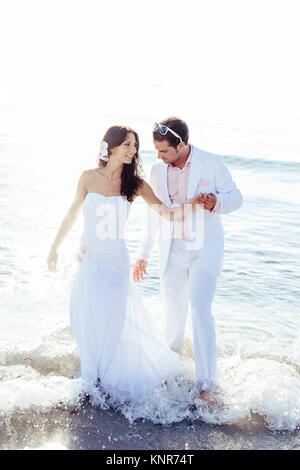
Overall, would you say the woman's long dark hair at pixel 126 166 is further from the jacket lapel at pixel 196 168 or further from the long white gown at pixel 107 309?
the jacket lapel at pixel 196 168

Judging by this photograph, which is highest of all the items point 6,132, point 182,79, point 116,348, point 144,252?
point 182,79

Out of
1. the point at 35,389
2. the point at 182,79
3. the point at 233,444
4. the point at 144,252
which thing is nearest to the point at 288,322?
the point at 144,252

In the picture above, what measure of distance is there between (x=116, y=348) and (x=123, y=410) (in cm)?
52

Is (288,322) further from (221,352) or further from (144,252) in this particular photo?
(144,252)

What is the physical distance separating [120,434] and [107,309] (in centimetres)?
101

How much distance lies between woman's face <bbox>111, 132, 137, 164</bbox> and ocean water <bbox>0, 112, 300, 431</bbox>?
0.95 meters

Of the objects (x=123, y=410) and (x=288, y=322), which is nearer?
(x=123, y=410)

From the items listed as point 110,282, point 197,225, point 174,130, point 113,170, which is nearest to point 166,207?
point 197,225

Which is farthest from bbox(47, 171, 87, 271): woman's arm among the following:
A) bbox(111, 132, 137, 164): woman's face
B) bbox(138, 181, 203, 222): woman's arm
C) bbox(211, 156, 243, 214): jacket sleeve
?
bbox(211, 156, 243, 214): jacket sleeve

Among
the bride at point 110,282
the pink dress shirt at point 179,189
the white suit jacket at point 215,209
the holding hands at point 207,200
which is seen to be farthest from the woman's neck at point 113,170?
the holding hands at point 207,200

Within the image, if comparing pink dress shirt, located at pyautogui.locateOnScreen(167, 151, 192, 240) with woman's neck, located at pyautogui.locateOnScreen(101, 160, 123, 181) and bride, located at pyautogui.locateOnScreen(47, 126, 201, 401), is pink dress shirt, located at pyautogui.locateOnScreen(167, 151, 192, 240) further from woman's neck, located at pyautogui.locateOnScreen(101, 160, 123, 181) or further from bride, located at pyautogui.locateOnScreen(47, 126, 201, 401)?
woman's neck, located at pyautogui.locateOnScreen(101, 160, 123, 181)

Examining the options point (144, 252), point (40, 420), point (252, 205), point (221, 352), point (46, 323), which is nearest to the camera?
point (40, 420)

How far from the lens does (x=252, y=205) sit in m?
13.4

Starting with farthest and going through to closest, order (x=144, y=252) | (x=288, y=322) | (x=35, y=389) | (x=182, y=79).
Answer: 1. (x=182, y=79)
2. (x=288, y=322)
3. (x=144, y=252)
4. (x=35, y=389)
